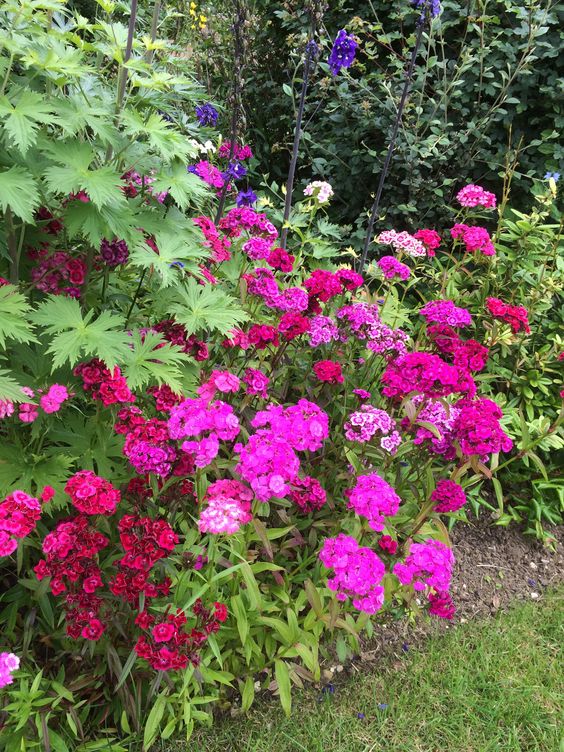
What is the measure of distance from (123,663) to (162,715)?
20cm

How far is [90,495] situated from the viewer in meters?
1.57

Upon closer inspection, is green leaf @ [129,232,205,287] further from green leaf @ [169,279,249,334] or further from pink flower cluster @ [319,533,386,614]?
pink flower cluster @ [319,533,386,614]

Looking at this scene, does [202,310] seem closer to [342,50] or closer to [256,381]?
[256,381]

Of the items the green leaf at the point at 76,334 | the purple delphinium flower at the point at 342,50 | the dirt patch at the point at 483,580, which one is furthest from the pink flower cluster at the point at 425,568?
the purple delphinium flower at the point at 342,50

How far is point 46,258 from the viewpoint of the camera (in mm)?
2059

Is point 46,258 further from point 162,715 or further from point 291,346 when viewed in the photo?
point 162,715

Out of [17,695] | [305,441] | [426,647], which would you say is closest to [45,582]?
[17,695]

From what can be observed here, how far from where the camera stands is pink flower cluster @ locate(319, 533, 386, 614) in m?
1.81

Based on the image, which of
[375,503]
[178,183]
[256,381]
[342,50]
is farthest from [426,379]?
[342,50]

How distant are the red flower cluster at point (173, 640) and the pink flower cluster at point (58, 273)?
1.04 metres

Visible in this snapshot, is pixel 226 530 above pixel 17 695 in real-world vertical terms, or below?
above

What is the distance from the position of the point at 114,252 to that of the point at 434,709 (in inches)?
80.9

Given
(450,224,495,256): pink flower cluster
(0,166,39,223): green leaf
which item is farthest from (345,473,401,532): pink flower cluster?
(450,224,495,256): pink flower cluster

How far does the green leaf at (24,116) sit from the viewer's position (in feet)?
5.32
